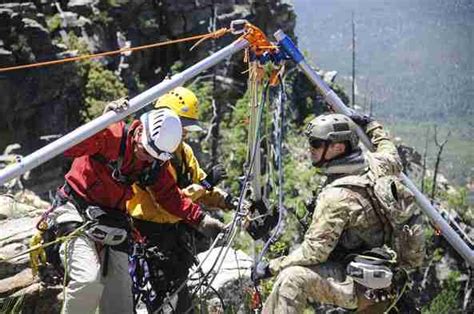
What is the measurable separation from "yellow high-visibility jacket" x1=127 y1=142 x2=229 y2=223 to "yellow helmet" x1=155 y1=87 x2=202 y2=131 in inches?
8.2

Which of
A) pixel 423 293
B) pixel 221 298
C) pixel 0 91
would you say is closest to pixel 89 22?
pixel 0 91

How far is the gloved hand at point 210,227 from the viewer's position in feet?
19.9

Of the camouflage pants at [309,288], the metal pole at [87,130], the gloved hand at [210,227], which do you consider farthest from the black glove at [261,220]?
the metal pole at [87,130]

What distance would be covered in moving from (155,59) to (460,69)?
4041 centimetres

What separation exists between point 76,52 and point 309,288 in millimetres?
30871

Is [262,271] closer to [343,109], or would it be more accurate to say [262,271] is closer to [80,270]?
[80,270]

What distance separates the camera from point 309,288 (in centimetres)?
489

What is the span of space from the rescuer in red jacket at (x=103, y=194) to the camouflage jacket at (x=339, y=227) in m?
1.19

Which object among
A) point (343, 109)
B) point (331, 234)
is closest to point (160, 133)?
point (331, 234)

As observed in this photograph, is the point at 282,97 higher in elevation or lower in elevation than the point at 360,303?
higher

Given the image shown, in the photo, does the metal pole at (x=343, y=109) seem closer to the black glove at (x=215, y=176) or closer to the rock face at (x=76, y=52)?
the black glove at (x=215, y=176)

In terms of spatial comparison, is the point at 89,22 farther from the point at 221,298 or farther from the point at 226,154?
the point at 221,298

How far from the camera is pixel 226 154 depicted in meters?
37.6

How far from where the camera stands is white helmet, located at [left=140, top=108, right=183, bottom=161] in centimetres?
486
